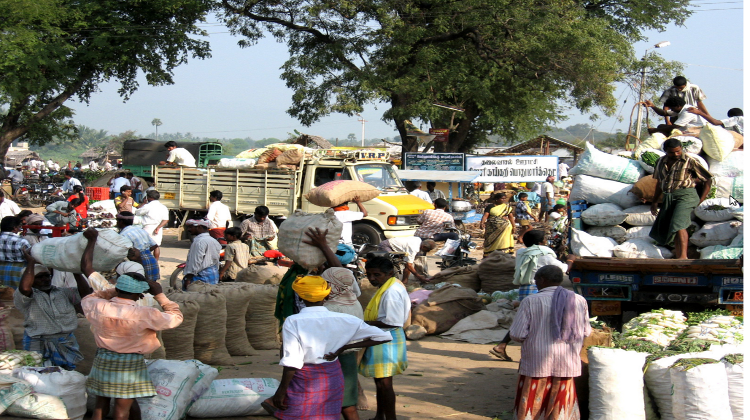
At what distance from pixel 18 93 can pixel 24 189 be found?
6106mm

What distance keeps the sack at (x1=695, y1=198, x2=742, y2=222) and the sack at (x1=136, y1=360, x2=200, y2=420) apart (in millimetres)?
5900

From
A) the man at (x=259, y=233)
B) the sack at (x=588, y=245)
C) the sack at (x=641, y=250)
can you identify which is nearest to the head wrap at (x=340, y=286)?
the sack at (x=588, y=245)

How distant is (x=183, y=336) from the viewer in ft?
20.1

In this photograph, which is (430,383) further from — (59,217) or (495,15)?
(495,15)

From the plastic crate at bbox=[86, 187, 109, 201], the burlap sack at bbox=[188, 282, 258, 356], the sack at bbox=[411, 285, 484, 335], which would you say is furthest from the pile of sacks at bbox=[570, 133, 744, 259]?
the plastic crate at bbox=[86, 187, 109, 201]

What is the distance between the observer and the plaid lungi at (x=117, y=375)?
170 inches

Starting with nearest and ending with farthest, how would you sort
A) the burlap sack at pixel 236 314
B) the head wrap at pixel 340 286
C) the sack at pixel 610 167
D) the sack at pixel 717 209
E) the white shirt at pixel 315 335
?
the white shirt at pixel 315 335 < the head wrap at pixel 340 286 < the burlap sack at pixel 236 314 < the sack at pixel 717 209 < the sack at pixel 610 167

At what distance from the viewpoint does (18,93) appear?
80.5ft

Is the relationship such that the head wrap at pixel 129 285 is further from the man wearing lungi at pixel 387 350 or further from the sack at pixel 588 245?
the sack at pixel 588 245

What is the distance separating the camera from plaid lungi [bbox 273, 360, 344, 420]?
3.95 m

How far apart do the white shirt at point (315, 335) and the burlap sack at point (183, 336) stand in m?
2.38

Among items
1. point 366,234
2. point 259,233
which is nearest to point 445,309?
point 259,233

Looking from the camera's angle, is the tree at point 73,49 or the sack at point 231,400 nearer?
the sack at point 231,400

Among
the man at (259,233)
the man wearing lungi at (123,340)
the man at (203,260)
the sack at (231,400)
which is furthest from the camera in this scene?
the man at (259,233)
